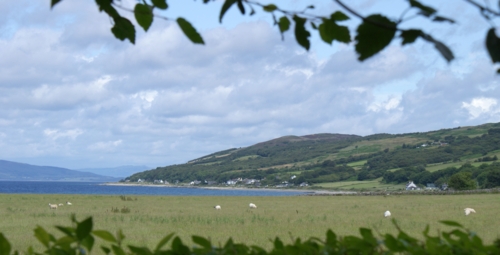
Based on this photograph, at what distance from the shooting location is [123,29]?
236 centimetres

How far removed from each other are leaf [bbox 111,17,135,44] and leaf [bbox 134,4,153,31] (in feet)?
0.75

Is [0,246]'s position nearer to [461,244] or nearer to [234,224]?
[461,244]

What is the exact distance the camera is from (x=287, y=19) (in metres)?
1.93

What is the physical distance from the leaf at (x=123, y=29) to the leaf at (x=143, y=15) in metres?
0.23

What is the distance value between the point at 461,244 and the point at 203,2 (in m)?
1.53

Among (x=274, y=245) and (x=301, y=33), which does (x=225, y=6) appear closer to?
(x=301, y=33)

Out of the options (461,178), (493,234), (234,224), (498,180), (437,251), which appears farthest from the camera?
(498,180)

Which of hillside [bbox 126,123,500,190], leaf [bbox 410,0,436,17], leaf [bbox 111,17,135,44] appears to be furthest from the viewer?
hillside [bbox 126,123,500,190]

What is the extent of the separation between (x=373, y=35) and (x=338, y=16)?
0.29 metres

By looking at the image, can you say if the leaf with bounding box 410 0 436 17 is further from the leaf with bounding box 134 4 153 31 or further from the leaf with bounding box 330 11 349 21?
the leaf with bounding box 134 4 153 31

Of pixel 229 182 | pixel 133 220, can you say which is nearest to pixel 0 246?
pixel 133 220

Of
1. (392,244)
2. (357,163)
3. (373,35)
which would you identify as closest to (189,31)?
(373,35)

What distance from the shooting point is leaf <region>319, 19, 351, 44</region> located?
1859 mm

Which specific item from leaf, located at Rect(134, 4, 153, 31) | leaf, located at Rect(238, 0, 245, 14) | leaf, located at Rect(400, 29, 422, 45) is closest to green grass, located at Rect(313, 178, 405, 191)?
leaf, located at Rect(134, 4, 153, 31)
